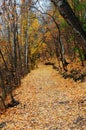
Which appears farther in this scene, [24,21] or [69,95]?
[24,21]

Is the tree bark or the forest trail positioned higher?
the tree bark

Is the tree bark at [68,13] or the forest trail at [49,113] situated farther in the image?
the forest trail at [49,113]

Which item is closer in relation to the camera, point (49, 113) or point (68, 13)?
point (68, 13)

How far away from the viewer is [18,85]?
23.6 meters

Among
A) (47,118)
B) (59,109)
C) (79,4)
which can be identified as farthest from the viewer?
(79,4)

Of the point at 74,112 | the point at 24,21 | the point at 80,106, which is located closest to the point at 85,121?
the point at 74,112

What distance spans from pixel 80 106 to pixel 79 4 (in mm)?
14552

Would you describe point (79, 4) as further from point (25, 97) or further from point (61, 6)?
point (61, 6)

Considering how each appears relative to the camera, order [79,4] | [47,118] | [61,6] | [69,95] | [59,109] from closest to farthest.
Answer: [61,6], [47,118], [59,109], [69,95], [79,4]

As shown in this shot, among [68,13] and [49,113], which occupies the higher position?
[68,13]

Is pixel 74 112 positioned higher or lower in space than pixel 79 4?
lower

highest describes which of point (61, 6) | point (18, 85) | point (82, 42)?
point (61, 6)

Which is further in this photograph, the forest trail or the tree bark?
the forest trail

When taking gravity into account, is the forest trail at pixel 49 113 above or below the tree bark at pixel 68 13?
below
